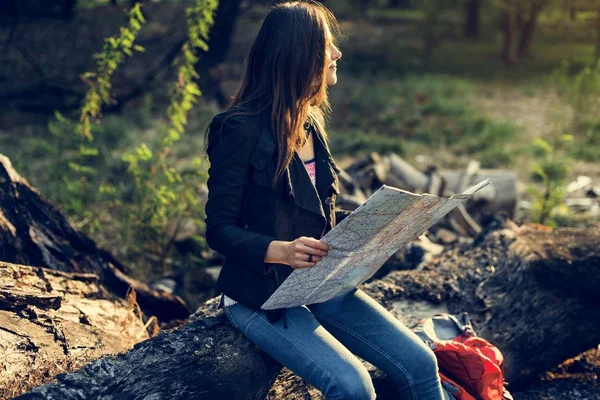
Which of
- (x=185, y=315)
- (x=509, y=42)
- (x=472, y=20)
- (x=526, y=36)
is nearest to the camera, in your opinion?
(x=185, y=315)

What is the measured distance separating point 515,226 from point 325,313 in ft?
5.34

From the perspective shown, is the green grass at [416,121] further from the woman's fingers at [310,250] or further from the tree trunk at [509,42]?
the woman's fingers at [310,250]

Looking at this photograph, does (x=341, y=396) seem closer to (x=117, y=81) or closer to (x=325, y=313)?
(x=325, y=313)

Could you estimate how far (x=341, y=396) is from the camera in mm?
2402

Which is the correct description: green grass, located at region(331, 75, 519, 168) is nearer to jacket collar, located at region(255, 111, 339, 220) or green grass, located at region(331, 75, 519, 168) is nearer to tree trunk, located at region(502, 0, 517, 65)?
tree trunk, located at region(502, 0, 517, 65)

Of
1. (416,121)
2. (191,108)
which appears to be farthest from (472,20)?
(191,108)

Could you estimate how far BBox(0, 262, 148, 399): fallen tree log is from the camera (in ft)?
8.39

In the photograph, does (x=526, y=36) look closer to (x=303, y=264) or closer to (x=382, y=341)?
(x=382, y=341)

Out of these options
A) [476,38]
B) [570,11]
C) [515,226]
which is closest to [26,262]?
[515,226]

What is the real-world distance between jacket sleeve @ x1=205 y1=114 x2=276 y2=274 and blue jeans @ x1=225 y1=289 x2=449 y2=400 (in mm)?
228

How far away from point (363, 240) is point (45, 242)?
178cm

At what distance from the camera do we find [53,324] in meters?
2.79

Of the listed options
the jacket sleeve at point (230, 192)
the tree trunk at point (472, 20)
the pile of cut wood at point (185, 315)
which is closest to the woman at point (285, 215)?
the jacket sleeve at point (230, 192)

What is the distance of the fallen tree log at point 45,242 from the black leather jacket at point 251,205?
120 cm
